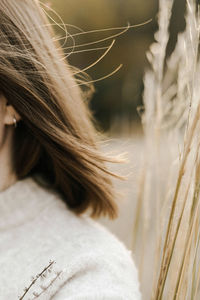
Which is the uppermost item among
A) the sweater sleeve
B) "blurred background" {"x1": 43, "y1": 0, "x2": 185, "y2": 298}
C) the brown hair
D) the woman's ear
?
"blurred background" {"x1": 43, "y1": 0, "x2": 185, "y2": 298}

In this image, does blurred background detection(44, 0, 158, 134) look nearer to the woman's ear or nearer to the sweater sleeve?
the woman's ear

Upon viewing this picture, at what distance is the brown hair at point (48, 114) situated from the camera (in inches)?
48.8

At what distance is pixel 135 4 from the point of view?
7605 mm

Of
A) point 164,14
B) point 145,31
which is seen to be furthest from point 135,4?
point 164,14

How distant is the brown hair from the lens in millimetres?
1238

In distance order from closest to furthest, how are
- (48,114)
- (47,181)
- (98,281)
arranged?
(98,281), (48,114), (47,181)

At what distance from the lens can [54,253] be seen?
128cm

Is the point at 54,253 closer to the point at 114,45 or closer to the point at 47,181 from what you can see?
the point at 47,181

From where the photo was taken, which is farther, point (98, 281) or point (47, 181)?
point (47, 181)

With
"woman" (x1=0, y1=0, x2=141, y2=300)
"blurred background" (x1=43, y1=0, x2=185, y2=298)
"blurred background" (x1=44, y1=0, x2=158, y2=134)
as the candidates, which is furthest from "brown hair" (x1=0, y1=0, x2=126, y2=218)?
"blurred background" (x1=44, y1=0, x2=158, y2=134)

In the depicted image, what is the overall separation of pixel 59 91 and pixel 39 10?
19 centimetres

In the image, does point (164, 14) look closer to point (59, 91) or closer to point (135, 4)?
point (59, 91)

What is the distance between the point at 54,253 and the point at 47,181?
293 millimetres

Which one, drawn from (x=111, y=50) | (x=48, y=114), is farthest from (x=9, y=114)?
(x=111, y=50)
